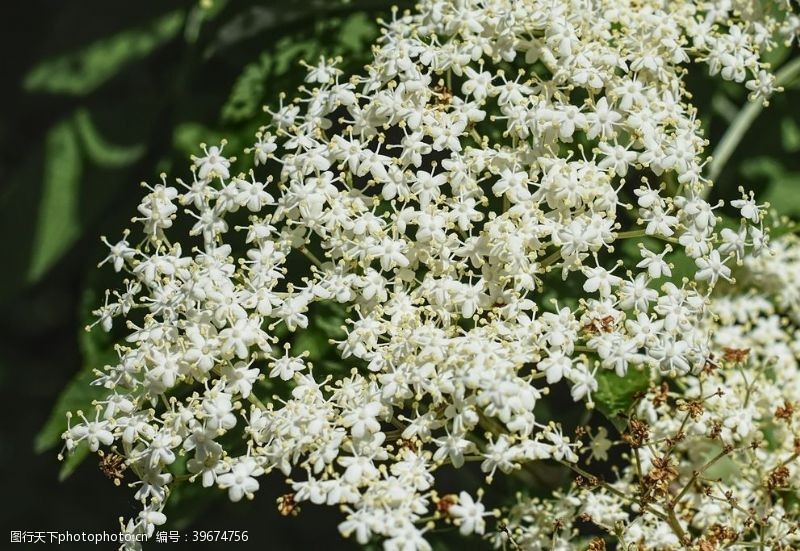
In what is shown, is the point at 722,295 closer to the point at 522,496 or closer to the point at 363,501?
the point at 522,496

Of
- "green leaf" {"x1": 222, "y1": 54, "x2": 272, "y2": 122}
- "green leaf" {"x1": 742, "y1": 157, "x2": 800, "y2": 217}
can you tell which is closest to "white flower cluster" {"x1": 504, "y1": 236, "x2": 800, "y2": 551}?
"green leaf" {"x1": 742, "y1": 157, "x2": 800, "y2": 217}

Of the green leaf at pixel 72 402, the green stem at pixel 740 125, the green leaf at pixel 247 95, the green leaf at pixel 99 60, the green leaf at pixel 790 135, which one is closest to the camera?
the green leaf at pixel 72 402

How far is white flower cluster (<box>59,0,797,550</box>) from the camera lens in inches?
74.3

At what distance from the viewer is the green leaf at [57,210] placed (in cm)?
293

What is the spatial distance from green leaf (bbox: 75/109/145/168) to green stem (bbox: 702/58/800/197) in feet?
5.32

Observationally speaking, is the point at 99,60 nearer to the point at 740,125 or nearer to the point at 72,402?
the point at 72,402

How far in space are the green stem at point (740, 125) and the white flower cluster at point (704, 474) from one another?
490mm

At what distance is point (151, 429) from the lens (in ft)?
6.43

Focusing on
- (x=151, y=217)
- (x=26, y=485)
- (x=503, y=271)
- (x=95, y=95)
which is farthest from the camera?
(x=26, y=485)

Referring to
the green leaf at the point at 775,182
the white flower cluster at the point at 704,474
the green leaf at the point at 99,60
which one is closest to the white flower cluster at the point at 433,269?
the white flower cluster at the point at 704,474

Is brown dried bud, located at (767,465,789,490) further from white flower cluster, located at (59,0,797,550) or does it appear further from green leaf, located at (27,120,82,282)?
green leaf, located at (27,120,82,282)

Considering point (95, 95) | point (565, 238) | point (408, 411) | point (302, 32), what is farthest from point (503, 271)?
point (95, 95)

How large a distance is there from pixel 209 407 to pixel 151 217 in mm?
468

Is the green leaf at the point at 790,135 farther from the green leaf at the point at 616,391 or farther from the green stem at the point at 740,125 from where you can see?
the green leaf at the point at 616,391
